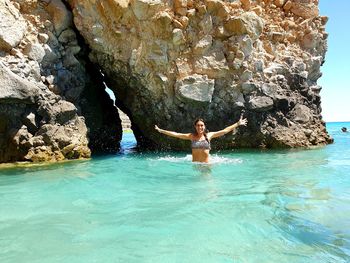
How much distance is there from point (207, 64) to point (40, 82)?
660 cm

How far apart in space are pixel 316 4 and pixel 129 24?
10286mm

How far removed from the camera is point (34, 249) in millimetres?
4191

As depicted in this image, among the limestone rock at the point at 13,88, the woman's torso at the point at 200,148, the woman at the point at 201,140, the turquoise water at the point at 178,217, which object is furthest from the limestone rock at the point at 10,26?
the woman's torso at the point at 200,148

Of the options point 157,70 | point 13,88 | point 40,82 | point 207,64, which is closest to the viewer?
point 13,88

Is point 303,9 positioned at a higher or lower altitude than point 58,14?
higher

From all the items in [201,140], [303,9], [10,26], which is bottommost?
[201,140]

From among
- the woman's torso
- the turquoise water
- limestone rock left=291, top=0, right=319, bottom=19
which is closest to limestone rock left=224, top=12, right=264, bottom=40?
limestone rock left=291, top=0, right=319, bottom=19

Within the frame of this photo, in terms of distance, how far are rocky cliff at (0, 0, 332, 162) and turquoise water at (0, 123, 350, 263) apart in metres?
4.12

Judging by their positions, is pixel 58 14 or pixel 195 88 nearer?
pixel 58 14

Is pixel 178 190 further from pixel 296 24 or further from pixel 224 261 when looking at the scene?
pixel 296 24

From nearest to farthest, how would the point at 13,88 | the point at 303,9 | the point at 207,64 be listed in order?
1. the point at 13,88
2. the point at 207,64
3. the point at 303,9

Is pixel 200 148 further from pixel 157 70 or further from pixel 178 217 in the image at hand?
pixel 157 70

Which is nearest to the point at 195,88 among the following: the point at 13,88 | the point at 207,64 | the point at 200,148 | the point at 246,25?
the point at 207,64

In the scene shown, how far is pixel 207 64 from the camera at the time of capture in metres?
Result: 15.3
